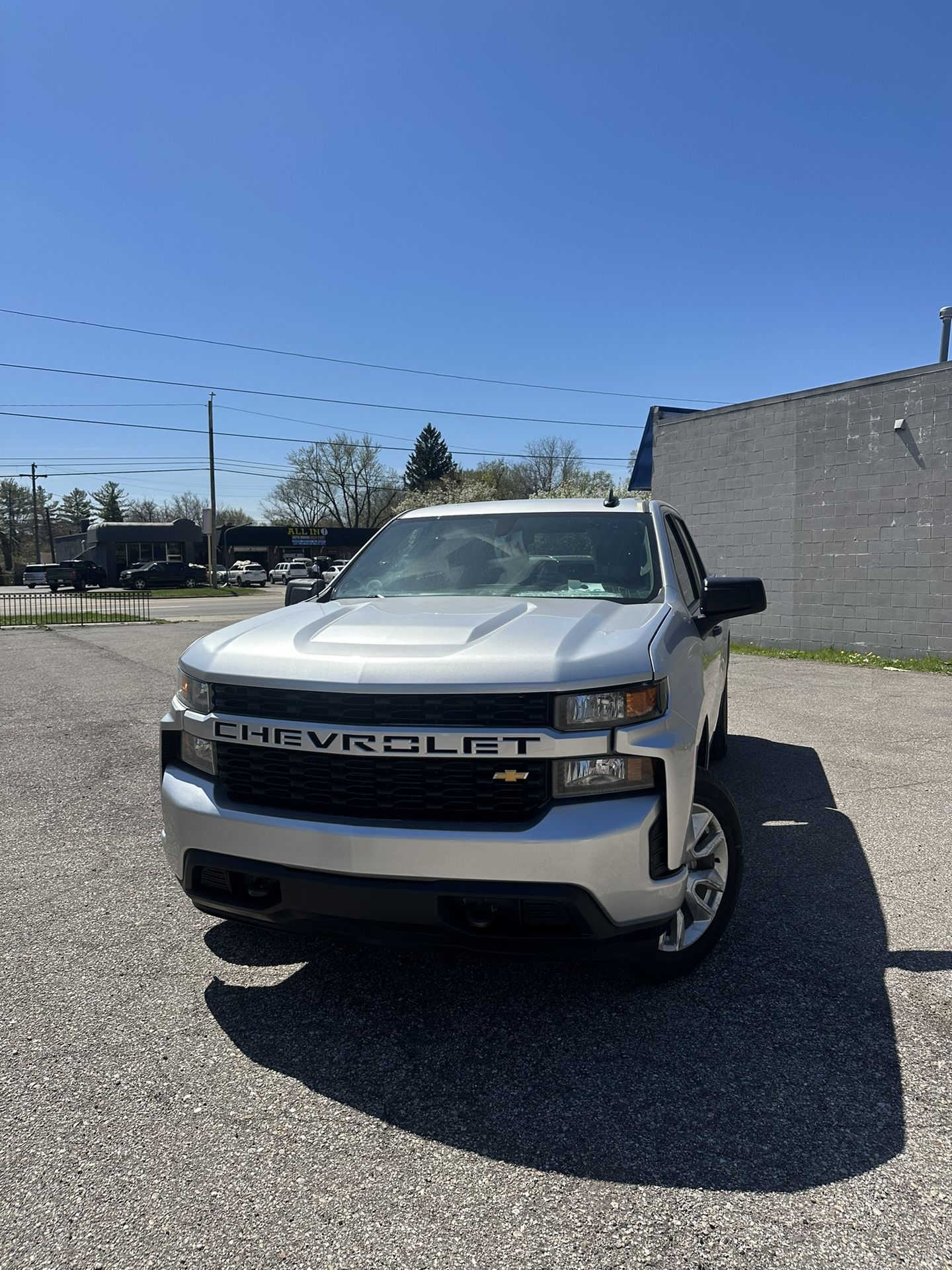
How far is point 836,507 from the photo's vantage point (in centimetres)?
1360

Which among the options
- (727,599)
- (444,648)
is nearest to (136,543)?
(727,599)

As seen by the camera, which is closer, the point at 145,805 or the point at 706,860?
the point at 706,860

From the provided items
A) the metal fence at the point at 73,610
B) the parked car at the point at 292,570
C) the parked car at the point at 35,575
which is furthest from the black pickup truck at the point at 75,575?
the parked car at the point at 292,570

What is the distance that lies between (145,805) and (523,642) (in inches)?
151

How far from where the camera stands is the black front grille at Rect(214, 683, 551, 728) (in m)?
2.54

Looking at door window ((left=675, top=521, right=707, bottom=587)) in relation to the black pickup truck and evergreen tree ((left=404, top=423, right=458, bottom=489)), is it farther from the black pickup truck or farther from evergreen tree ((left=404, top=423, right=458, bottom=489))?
evergreen tree ((left=404, top=423, right=458, bottom=489))

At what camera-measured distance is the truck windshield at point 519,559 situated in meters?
3.81

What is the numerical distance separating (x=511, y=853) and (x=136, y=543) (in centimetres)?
5812

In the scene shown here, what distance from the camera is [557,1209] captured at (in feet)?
6.77

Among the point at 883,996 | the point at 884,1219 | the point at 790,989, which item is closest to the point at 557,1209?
the point at 884,1219

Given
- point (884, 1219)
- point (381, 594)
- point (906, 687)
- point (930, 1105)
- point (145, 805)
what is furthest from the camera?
point (906, 687)

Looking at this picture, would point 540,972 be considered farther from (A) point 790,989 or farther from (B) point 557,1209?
(B) point 557,1209

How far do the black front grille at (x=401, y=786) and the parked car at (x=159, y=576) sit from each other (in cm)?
4900

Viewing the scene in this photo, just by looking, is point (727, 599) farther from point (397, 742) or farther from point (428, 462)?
point (428, 462)
